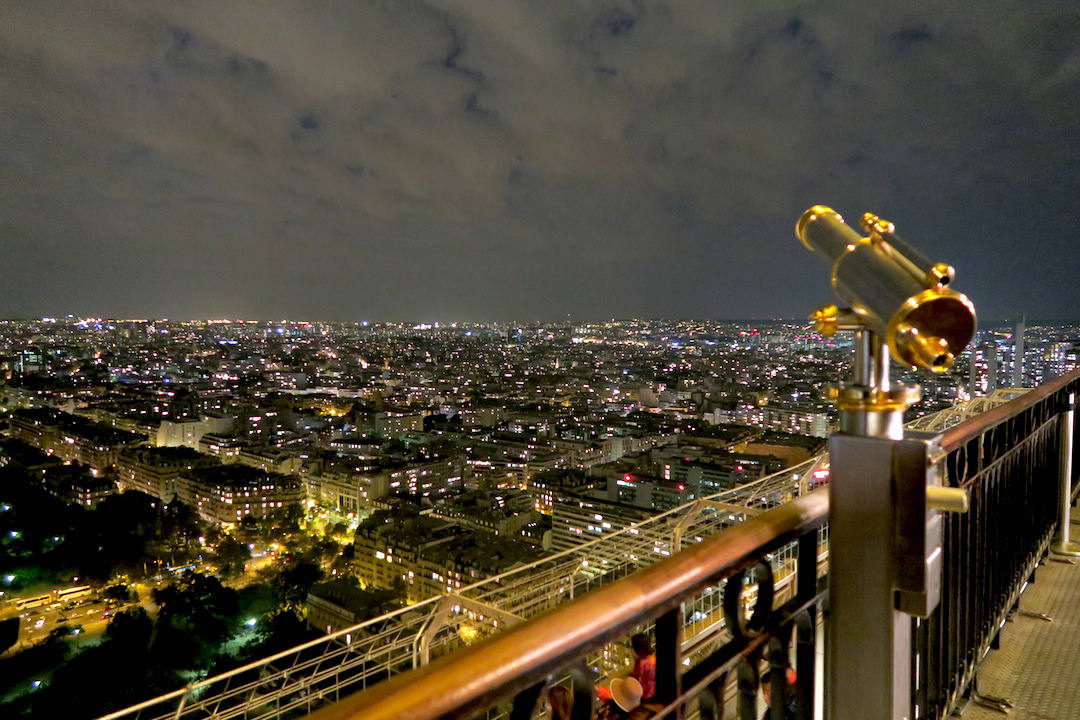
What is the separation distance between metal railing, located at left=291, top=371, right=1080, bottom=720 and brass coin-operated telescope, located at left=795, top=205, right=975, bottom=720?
67 mm

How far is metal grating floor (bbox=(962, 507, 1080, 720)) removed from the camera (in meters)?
1.63

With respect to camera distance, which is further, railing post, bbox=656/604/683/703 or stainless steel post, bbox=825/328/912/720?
stainless steel post, bbox=825/328/912/720

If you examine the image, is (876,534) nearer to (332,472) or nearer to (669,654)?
(669,654)

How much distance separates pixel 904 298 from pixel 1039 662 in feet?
5.85

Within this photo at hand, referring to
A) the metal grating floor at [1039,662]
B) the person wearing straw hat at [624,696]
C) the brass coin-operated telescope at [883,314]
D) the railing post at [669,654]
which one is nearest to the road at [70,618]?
the metal grating floor at [1039,662]

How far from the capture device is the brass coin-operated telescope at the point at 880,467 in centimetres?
76

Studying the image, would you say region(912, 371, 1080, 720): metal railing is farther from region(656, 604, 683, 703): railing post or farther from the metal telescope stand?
region(656, 604, 683, 703): railing post

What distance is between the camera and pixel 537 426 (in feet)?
142

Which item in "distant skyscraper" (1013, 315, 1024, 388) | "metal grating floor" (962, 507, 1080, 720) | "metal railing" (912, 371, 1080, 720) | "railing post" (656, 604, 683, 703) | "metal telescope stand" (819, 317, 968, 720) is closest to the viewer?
"railing post" (656, 604, 683, 703)

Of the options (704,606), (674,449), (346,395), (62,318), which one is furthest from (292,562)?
(62,318)

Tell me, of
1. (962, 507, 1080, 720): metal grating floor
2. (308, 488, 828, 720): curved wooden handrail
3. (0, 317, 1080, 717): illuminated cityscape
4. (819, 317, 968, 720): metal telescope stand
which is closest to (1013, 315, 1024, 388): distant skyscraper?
(0, 317, 1080, 717): illuminated cityscape

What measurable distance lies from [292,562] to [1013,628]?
2205cm

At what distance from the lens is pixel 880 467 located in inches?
34.5

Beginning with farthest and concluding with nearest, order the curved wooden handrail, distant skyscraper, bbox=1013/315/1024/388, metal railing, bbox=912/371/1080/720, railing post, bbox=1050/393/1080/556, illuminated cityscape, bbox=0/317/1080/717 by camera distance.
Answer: illuminated cityscape, bbox=0/317/1080/717 < distant skyscraper, bbox=1013/315/1024/388 < railing post, bbox=1050/393/1080/556 < metal railing, bbox=912/371/1080/720 < the curved wooden handrail
